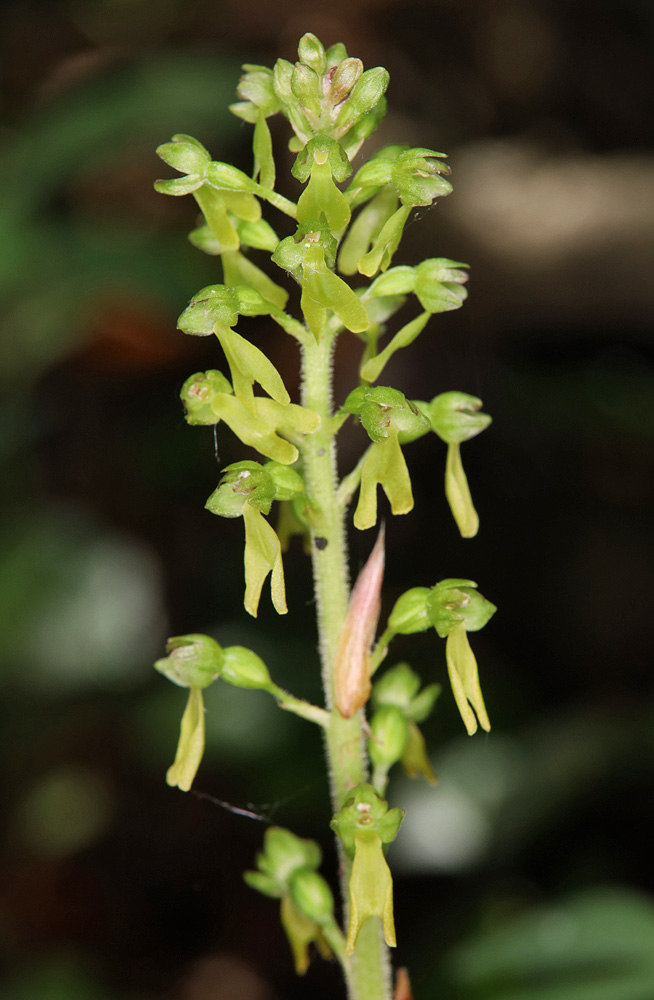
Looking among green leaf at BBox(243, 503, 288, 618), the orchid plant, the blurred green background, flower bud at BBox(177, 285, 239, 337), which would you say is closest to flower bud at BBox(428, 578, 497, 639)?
the orchid plant

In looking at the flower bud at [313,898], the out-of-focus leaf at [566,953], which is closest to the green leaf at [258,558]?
the flower bud at [313,898]

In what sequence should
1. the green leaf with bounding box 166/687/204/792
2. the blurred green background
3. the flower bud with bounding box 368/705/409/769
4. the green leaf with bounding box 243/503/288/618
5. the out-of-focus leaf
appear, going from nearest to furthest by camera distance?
the green leaf with bounding box 243/503/288/618 < the green leaf with bounding box 166/687/204/792 < the flower bud with bounding box 368/705/409/769 < the out-of-focus leaf < the blurred green background

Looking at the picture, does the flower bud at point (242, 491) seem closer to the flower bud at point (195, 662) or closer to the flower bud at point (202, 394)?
the flower bud at point (202, 394)

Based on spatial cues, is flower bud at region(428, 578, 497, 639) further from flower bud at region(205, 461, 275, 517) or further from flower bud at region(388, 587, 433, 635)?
flower bud at region(205, 461, 275, 517)

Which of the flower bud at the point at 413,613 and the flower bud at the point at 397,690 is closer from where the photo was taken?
the flower bud at the point at 413,613

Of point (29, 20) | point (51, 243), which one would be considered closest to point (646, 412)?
point (51, 243)
